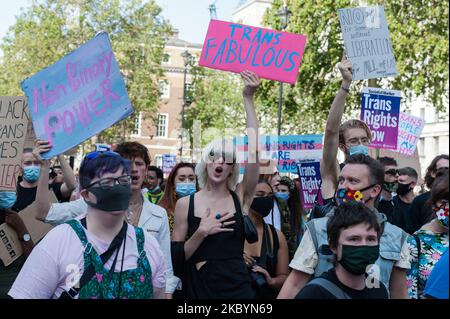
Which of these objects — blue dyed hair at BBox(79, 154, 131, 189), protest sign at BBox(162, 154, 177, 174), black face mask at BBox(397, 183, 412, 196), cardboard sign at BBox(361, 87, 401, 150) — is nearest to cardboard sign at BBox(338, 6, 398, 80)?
black face mask at BBox(397, 183, 412, 196)

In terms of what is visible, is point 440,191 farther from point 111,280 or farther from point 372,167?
point 111,280

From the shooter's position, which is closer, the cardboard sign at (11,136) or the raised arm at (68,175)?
the raised arm at (68,175)

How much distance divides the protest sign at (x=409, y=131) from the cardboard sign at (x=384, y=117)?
2460 millimetres

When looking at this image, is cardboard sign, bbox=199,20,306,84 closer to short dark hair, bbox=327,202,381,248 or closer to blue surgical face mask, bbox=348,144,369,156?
blue surgical face mask, bbox=348,144,369,156

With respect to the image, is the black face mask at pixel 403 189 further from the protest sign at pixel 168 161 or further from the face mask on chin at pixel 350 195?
the protest sign at pixel 168 161

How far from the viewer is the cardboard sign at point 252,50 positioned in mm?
6805

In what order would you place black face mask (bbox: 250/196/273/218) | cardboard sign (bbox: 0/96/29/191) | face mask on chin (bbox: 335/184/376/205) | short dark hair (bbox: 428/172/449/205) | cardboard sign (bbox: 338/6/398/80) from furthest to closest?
1. cardboard sign (bbox: 338/6/398/80)
2. cardboard sign (bbox: 0/96/29/191)
3. black face mask (bbox: 250/196/273/218)
4. face mask on chin (bbox: 335/184/376/205)
5. short dark hair (bbox: 428/172/449/205)

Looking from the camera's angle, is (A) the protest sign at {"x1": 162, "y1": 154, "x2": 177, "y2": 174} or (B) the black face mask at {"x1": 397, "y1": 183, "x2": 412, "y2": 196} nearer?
(B) the black face mask at {"x1": 397, "y1": 183, "x2": 412, "y2": 196}

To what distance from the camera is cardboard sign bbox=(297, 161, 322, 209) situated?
8969 millimetres

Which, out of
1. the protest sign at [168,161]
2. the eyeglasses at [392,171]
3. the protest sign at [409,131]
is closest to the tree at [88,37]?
the protest sign at [168,161]

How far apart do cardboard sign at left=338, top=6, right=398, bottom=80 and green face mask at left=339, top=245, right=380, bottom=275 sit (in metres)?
4.05

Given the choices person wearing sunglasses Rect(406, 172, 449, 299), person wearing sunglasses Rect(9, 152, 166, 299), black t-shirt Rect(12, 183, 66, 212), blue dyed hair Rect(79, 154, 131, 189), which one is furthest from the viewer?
black t-shirt Rect(12, 183, 66, 212)
